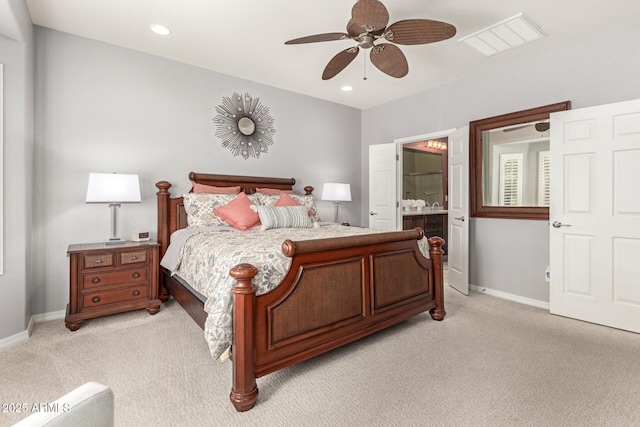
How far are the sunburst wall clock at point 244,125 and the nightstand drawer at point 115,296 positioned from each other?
192 centimetres

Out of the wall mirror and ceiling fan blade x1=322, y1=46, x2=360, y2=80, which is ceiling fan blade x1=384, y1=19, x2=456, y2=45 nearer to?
ceiling fan blade x1=322, y1=46, x2=360, y2=80

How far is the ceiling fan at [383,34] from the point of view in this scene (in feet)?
6.57

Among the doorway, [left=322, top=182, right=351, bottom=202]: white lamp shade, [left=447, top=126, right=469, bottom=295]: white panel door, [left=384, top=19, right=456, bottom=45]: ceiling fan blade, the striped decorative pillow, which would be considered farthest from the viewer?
the doorway

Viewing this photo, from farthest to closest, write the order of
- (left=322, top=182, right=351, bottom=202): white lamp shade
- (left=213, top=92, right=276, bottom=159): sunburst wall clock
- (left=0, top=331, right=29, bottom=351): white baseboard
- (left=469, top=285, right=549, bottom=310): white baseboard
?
1. (left=322, top=182, right=351, bottom=202): white lamp shade
2. (left=213, top=92, right=276, bottom=159): sunburst wall clock
3. (left=469, top=285, right=549, bottom=310): white baseboard
4. (left=0, top=331, right=29, bottom=351): white baseboard

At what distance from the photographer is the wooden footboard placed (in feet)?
5.76

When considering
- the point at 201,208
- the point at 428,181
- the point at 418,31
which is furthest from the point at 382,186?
the point at 418,31

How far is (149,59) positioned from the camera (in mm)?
3463

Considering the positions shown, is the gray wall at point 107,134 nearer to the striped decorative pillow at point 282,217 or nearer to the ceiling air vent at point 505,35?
the striped decorative pillow at point 282,217

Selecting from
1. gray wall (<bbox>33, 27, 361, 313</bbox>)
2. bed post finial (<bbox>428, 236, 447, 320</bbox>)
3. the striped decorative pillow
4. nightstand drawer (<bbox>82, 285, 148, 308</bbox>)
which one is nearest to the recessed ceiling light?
gray wall (<bbox>33, 27, 361, 313</bbox>)

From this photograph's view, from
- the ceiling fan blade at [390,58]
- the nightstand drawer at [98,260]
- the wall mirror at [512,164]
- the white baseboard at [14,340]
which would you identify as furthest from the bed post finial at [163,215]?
the wall mirror at [512,164]

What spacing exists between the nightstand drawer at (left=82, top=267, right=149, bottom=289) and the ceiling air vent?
375cm

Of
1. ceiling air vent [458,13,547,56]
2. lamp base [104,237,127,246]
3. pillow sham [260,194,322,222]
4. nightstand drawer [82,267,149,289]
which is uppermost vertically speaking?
ceiling air vent [458,13,547,56]

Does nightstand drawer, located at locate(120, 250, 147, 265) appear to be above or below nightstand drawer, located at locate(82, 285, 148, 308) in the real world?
above

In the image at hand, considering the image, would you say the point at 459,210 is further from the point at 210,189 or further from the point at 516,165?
the point at 210,189
